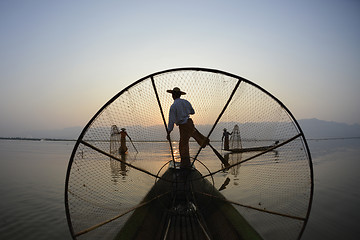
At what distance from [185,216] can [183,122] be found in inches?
72.7

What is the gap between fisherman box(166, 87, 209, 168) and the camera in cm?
409

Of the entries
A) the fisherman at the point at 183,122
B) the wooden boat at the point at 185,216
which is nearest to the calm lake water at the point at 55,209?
the wooden boat at the point at 185,216

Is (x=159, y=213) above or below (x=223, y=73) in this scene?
below

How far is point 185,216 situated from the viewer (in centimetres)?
322

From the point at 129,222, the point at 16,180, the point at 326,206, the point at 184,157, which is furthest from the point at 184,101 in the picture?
the point at 16,180

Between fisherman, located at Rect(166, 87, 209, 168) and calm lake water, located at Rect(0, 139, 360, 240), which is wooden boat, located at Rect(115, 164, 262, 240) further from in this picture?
calm lake water, located at Rect(0, 139, 360, 240)

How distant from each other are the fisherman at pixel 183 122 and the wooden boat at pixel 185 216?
464mm

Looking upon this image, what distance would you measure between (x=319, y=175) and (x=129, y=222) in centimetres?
915

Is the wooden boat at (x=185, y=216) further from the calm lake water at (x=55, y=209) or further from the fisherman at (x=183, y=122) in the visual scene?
the calm lake water at (x=55, y=209)

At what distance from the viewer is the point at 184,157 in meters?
4.30

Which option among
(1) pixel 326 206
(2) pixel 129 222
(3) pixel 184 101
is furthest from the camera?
(1) pixel 326 206

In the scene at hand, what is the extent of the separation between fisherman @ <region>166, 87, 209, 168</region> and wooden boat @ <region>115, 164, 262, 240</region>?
46 centimetres

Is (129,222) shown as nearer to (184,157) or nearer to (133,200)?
(184,157)

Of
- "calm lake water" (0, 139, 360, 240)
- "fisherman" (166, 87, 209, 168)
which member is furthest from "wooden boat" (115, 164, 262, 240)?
"calm lake water" (0, 139, 360, 240)
